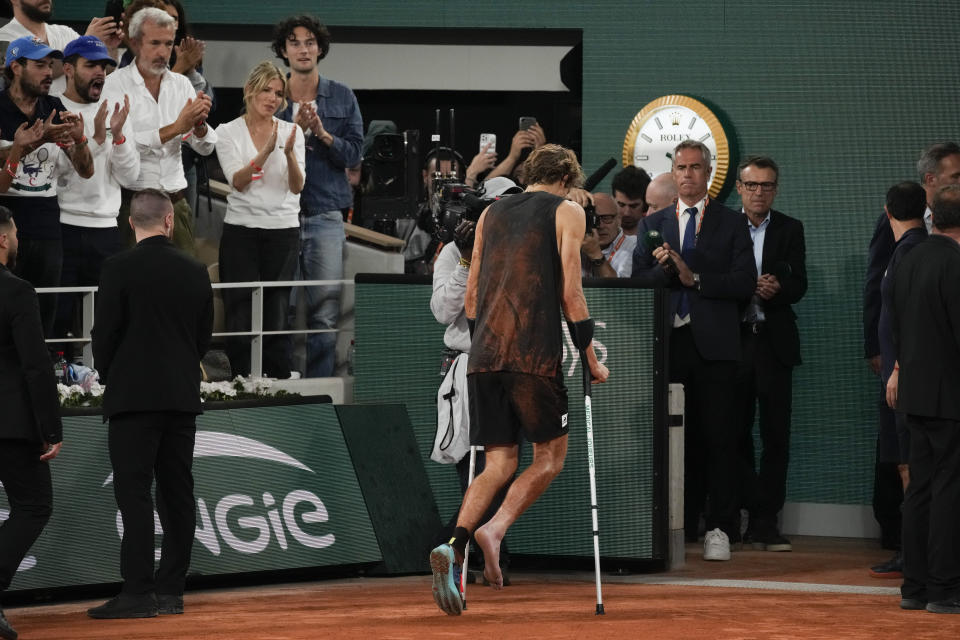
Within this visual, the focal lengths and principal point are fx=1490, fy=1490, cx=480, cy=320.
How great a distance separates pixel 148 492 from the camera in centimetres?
748

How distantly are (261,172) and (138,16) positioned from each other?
51.2 inches

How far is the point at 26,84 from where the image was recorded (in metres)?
8.93

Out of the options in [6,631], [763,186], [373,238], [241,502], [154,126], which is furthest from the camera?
[373,238]

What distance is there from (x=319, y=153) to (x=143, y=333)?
343 cm

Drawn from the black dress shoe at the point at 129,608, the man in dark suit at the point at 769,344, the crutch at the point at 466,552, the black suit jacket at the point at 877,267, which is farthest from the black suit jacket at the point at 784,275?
the black dress shoe at the point at 129,608

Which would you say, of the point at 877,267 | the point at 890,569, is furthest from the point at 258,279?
the point at 890,569

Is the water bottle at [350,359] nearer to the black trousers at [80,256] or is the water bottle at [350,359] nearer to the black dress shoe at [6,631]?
the black trousers at [80,256]

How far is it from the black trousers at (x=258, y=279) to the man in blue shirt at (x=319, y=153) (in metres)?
0.30

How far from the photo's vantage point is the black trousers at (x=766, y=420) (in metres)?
10.1

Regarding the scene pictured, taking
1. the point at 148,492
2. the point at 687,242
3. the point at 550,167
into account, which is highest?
the point at 550,167

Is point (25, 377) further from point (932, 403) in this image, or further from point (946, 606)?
point (946, 606)

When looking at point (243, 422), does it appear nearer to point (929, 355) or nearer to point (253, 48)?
point (929, 355)

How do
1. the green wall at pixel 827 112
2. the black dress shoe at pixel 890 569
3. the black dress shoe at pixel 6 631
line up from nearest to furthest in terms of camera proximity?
the black dress shoe at pixel 6 631 → the black dress shoe at pixel 890 569 → the green wall at pixel 827 112

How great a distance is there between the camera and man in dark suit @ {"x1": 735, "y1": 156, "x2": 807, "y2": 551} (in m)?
10.1
